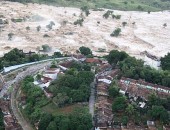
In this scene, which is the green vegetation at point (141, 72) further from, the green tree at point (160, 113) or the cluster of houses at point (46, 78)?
the cluster of houses at point (46, 78)

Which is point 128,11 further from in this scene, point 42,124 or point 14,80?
point 42,124

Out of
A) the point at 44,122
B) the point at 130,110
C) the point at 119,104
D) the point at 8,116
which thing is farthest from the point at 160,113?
the point at 8,116

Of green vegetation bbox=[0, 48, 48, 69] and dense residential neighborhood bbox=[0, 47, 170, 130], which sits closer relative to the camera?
dense residential neighborhood bbox=[0, 47, 170, 130]

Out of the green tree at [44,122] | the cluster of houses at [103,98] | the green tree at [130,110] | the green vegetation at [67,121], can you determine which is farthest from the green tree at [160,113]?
the green tree at [44,122]

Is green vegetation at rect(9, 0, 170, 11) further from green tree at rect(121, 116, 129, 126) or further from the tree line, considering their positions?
green tree at rect(121, 116, 129, 126)

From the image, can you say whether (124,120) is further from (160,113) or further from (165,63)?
(165,63)

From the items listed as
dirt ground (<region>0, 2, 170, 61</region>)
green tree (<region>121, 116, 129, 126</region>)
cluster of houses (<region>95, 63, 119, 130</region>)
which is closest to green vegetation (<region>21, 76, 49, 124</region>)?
cluster of houses (<region>95, 63, 119, 130</region>)

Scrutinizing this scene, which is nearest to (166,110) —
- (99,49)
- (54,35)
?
(99,49)
